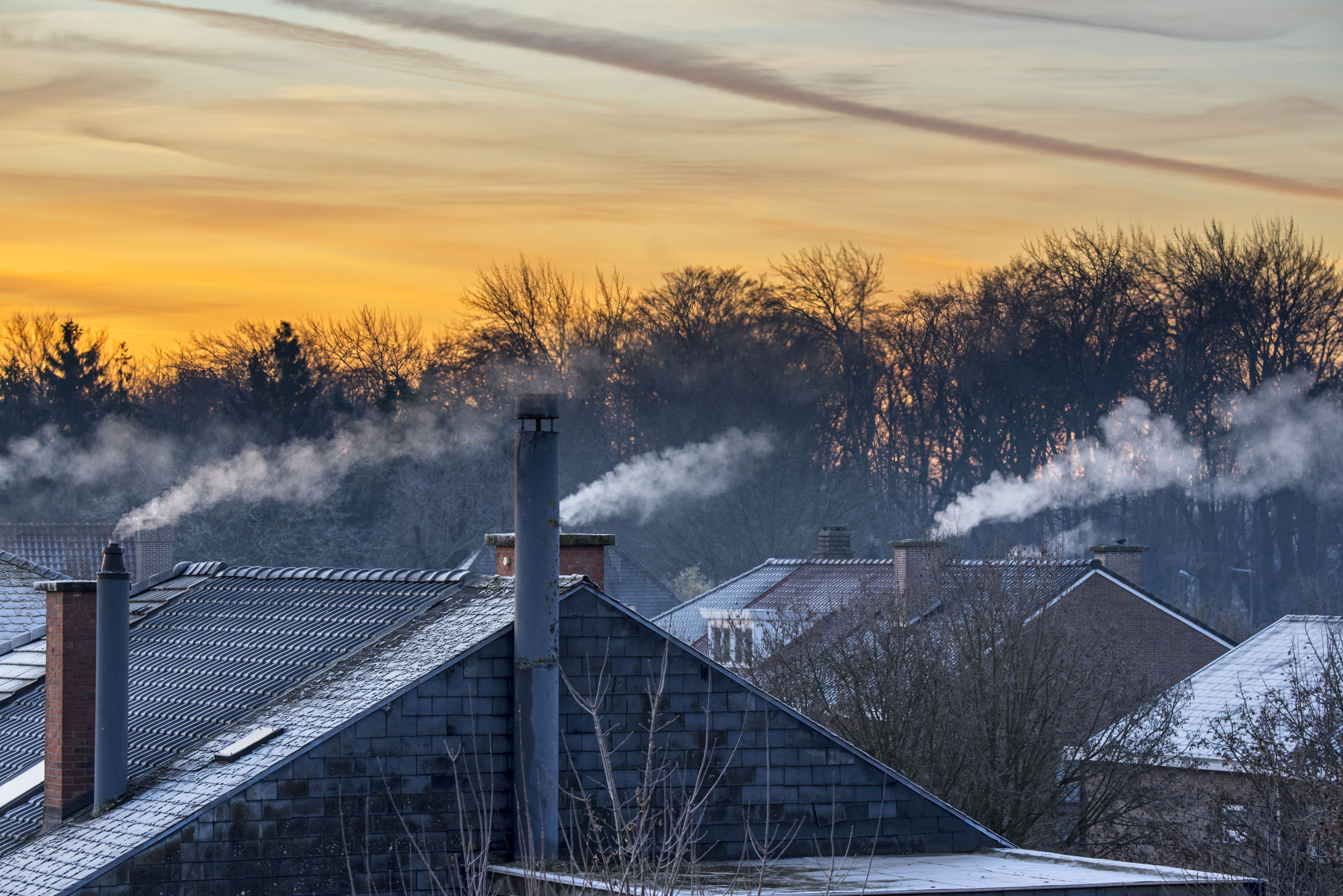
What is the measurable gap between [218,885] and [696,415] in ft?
159

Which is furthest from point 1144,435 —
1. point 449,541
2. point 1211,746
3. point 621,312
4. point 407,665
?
point 407,665

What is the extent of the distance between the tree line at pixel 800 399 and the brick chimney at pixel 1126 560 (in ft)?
53.3

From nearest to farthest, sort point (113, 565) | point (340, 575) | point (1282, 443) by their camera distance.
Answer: point (113, 565), point (340, 575), point (1282, 443)

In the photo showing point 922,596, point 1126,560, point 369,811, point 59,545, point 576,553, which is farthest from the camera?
point 59,545

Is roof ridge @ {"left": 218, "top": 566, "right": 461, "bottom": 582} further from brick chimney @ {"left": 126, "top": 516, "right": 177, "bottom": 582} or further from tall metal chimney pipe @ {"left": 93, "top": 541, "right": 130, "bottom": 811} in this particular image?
brick chimney @ {"left": 126, "top": 516, "right": 177, "bottom": 582}

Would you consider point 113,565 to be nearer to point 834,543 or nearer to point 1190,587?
point 834,543

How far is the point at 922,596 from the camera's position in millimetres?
30875

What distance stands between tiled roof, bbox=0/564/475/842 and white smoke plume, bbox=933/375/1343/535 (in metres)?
38.8

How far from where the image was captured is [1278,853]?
1830 centimetres

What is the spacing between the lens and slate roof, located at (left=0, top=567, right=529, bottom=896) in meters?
12.5

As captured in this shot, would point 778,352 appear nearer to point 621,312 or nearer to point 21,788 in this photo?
point 621,312

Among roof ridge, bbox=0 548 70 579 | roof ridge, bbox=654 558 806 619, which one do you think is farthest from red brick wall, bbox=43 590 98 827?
roof ridge, bbox=654 558 806 619

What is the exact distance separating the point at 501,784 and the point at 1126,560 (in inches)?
1076

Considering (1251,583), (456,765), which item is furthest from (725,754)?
(1251,583)
